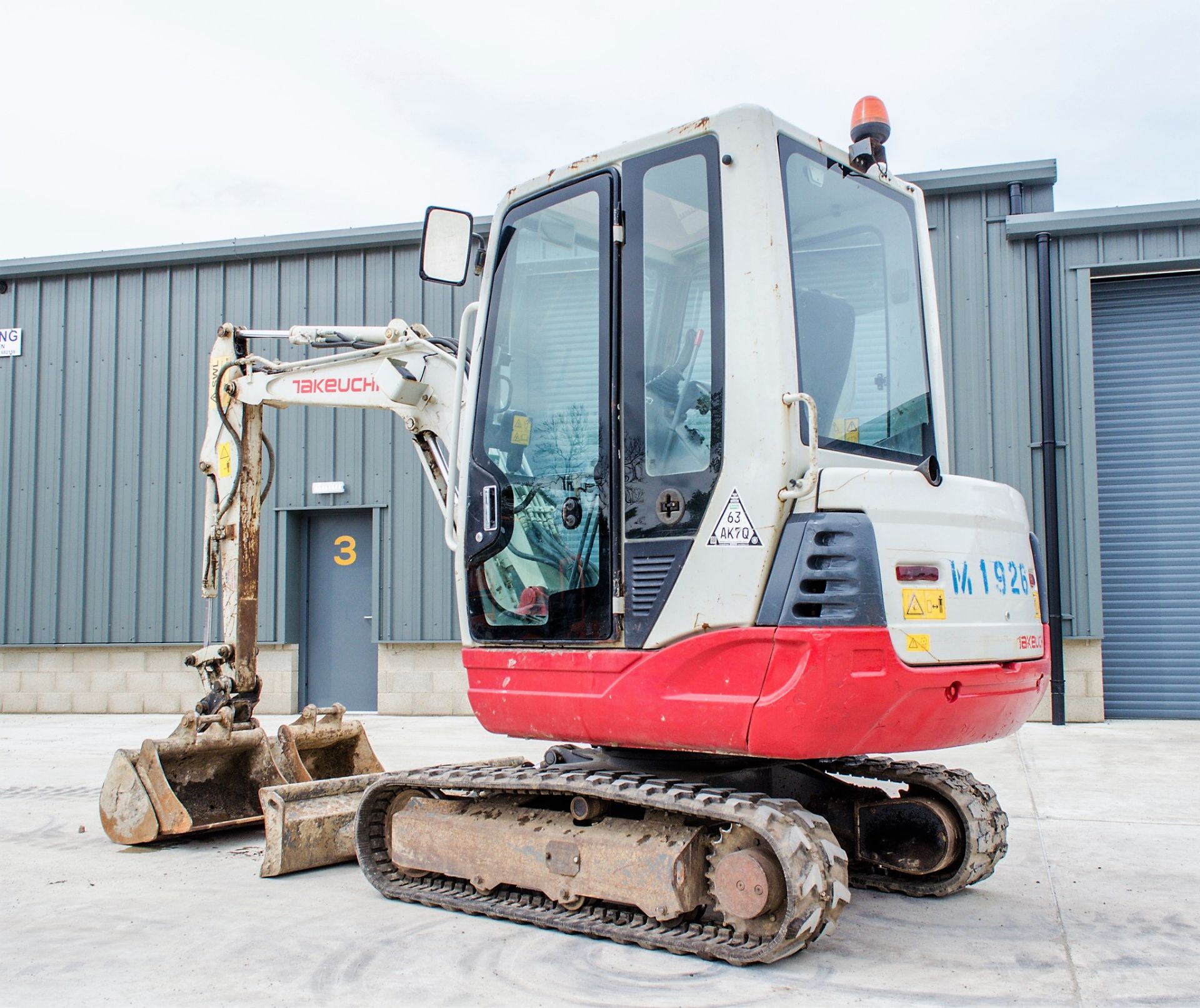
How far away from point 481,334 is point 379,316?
9.36 metres

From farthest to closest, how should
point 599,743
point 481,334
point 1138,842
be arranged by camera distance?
point 1138,842 → point 481,334 → point 599,743

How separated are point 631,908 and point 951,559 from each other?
1.81 m

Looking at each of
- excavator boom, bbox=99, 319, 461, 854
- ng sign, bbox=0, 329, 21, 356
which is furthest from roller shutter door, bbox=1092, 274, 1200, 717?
ng sign, bbox=0, 329, 21, 356

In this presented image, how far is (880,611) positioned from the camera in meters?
3.61

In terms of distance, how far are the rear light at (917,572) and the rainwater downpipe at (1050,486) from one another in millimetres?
8161

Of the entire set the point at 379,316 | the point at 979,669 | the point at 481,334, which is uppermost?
the point at 379,316

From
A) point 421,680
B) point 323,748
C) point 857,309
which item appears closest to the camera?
point 857,309

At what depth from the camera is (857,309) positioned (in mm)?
4418

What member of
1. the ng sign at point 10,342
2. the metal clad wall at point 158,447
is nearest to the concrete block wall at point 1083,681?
the metal clad wall at point 158,447

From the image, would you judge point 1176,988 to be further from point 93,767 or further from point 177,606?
point 177,606

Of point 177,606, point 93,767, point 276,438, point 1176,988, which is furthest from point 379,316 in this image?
point 1176,988

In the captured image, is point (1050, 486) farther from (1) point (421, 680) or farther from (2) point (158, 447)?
(2) point (158, 447)

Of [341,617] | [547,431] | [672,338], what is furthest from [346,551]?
[672,338]

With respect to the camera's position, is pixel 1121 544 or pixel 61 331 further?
pixel 61 331
